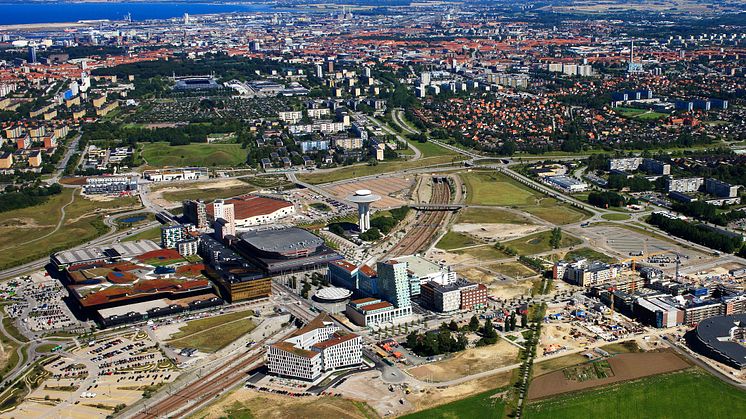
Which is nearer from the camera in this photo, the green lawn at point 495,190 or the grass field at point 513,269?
the grass field at point 513,269

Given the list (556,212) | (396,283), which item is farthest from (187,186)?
(396,283)

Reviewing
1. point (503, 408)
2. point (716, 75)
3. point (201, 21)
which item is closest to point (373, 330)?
point (503, 408)

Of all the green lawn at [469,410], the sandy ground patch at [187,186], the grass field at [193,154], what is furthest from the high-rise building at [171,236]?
the grass field at [193,154]

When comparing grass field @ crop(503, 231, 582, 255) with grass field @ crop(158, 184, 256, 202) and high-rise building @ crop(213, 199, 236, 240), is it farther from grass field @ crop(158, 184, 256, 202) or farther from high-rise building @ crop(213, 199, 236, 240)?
grass field @ crop(158, 184, 256, 202)

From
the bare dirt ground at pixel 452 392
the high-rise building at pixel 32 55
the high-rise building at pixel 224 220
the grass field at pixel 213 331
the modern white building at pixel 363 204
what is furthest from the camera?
the high-rise building at pixel 32 55

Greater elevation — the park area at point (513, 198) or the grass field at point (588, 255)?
the grass field at point (588, 255)

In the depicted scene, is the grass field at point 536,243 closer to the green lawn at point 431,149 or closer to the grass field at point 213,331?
the grass field at point 213,331

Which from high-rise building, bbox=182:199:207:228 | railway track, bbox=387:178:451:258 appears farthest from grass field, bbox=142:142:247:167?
railway track, bbox=387:178:451:258

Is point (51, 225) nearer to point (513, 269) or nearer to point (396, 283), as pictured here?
point (396, 283)

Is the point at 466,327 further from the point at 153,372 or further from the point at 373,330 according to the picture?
the point at 153,372
